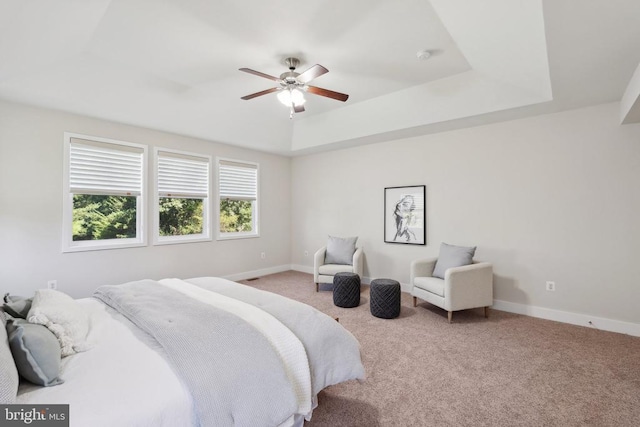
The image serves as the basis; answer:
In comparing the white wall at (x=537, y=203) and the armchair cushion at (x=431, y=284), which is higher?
the white wall at (x=537, y=203)

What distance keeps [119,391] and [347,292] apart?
3.13 m

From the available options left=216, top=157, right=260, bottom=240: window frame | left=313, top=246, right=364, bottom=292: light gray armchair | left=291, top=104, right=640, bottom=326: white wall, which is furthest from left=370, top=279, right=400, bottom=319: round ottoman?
left=216, top=157, right=260, bottom=240: window frame

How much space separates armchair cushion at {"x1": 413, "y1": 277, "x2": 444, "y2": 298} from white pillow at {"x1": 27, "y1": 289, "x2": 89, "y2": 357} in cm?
338

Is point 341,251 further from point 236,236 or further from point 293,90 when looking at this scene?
point 293,90

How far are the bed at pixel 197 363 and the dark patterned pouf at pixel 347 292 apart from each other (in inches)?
78.3

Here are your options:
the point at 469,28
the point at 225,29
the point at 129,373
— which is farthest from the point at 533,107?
the point at 129,373

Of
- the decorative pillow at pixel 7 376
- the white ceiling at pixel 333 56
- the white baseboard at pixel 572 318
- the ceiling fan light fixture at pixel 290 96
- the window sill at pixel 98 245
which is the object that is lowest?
the white baseboard at pixel 572 318

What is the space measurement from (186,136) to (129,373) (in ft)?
13.8

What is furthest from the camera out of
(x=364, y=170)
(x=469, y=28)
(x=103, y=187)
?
(x=364, y=170)

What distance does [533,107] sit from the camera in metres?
3.44

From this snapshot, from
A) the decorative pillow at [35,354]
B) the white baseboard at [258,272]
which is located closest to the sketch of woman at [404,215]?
the white baseboard at [258,272]

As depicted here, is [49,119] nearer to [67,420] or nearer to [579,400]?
[67,420]

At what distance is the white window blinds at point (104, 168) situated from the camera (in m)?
3.80

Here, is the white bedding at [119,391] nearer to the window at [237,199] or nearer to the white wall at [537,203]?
the window at [237,199]
